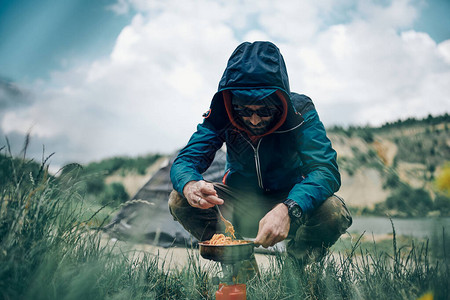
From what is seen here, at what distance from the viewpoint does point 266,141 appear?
2.51 metres

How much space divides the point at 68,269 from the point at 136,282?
0.41 meters

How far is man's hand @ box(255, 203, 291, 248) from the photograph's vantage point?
1.78 m

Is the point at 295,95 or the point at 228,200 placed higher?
the point at 295,95

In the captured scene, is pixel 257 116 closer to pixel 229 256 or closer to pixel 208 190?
pixel 208 190

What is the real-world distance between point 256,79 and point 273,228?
952 mm

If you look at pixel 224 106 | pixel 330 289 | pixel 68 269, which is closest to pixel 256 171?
pixel 224 106

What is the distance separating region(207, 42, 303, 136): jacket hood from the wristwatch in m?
0.61

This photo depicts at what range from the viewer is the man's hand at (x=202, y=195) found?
2.03m

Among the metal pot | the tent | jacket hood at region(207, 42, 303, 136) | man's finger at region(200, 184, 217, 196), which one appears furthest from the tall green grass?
the tent

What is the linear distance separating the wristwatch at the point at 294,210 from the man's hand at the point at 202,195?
38cm

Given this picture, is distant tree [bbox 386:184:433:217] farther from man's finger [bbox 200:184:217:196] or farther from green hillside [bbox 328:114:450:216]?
man's finger [bbox 200:184:217:196]

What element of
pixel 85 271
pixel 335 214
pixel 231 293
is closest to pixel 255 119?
pixel 335 214

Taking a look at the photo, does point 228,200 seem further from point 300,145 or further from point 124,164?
point 124,164

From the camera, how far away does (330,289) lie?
68.8 inches
